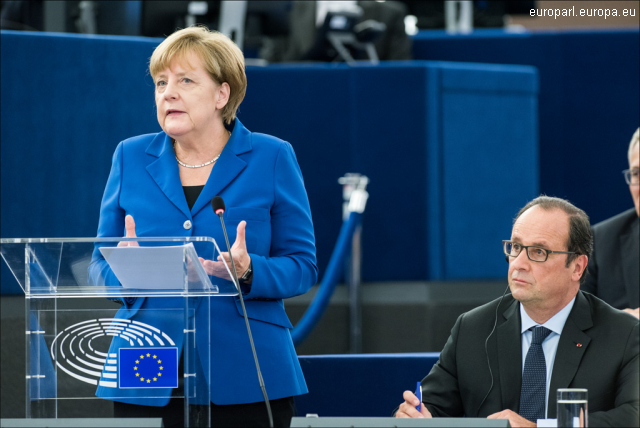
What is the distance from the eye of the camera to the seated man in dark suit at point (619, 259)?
120 inches

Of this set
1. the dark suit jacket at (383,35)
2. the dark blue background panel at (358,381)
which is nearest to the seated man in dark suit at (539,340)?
the dark blue background panel at (358,381)

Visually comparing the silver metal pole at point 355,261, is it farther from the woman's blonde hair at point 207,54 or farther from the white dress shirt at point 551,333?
the woman's blonde hair at point 207,54

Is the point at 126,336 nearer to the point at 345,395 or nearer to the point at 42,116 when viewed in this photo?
the point at 345,395

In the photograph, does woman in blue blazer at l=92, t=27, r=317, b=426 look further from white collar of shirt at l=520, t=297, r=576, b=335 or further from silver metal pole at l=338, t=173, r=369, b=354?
A: silver metal pole at l=338, t=173, r=369, b=354

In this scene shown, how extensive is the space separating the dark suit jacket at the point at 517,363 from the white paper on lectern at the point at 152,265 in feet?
2.83

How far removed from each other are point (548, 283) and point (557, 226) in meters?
0.15

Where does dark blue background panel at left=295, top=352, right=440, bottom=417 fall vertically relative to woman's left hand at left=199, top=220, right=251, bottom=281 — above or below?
below

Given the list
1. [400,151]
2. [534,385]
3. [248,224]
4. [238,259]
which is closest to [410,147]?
[400,151]

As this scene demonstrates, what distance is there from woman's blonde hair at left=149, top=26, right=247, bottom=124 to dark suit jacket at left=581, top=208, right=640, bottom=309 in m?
1.59

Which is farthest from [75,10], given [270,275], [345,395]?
[270,275]

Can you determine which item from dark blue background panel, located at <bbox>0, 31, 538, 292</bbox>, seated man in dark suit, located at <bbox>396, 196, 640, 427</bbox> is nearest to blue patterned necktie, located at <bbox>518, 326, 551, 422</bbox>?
seated man in dark suit, located at <bbox>396, 196, 640, 427</bbox>

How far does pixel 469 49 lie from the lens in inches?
221

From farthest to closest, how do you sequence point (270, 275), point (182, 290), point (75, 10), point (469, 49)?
point (469, 49) < point (75, 10) < point (270, 275) < point (182, 290)

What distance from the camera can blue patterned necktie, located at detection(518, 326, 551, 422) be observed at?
218 centimetres
